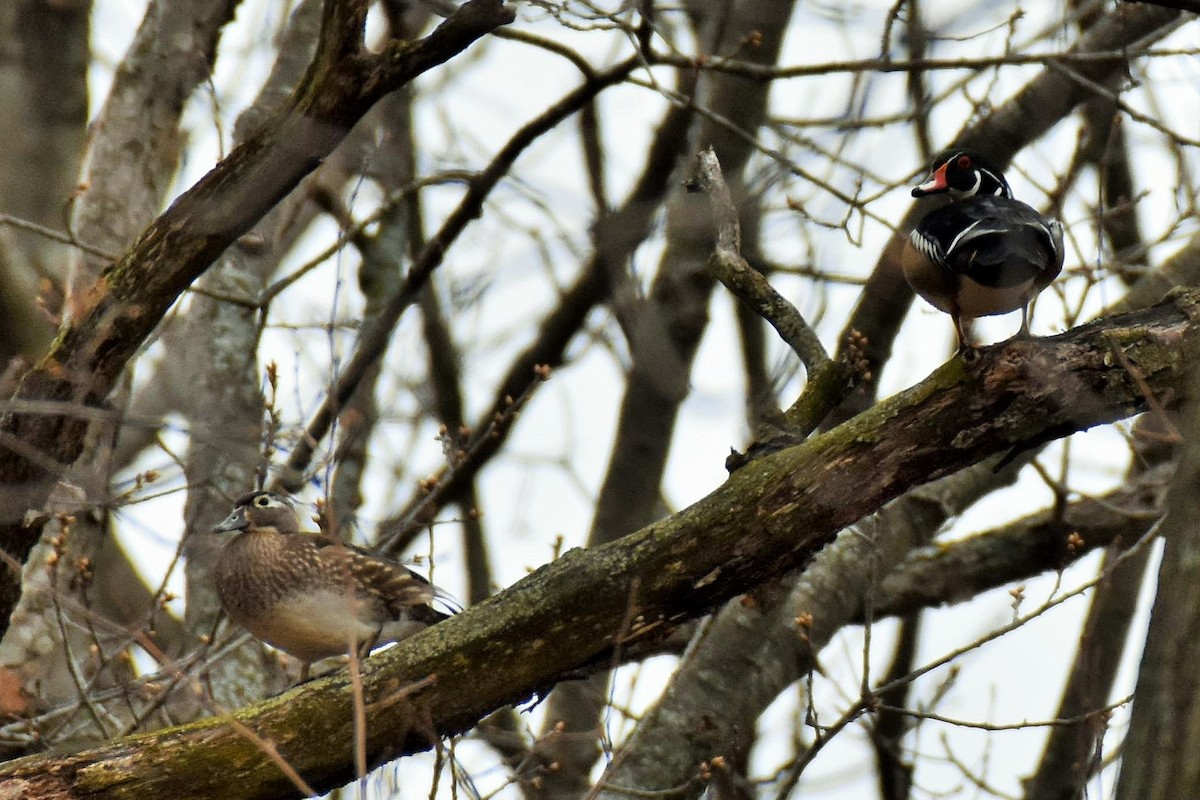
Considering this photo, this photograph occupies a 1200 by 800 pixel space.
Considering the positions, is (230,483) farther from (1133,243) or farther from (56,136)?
(1133,243)

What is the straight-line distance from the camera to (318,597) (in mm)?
5469

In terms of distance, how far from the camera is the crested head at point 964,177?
5.68 meters

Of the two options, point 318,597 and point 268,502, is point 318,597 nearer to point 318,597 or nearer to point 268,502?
point 318,597

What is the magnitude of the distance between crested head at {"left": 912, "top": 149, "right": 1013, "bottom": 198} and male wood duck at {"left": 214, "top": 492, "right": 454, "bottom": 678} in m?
2.50

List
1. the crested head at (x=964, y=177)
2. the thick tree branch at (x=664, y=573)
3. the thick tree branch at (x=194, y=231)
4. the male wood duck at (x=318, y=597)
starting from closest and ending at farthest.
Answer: the thick tree branch at (x=664, y=573)
the thick tree branch at (x=194, y=231)
the male wood duck at (x=318, y=597)
the crested head at (x=964, y=177)

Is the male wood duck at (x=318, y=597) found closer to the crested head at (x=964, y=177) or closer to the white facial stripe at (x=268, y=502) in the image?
the white facial stripe at (x=268, y=502)

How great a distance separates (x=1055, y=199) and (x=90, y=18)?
4.85 metres

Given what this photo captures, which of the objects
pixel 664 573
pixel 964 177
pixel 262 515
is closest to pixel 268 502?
pixel 262 515

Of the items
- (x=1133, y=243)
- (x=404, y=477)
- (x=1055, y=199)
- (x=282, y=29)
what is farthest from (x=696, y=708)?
(x=282, y=29)

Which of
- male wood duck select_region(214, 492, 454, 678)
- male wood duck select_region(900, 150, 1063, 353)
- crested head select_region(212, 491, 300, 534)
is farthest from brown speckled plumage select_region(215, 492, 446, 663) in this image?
male wood duck select_region(900, 150, 1063, 353)

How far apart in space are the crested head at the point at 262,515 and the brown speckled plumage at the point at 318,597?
0.25 meters

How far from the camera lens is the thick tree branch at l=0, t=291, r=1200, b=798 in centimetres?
369

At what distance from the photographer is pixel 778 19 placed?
23.2 ft

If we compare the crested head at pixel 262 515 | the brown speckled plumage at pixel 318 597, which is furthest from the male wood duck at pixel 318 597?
the crested head at pixel 262 515
